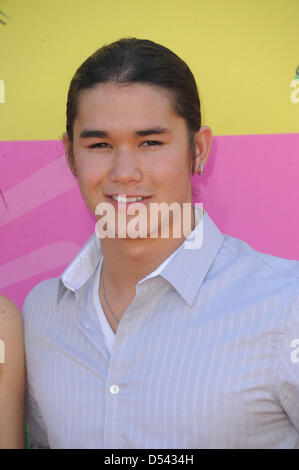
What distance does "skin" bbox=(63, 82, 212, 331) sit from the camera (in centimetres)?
140

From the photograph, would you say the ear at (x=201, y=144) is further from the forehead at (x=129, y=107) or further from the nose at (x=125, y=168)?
the nose at (x=125, y=168)

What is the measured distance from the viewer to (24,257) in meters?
2.02

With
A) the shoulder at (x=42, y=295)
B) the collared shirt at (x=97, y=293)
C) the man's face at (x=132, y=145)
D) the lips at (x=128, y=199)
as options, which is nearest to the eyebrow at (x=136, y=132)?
the man's face at (x=132, y=145)

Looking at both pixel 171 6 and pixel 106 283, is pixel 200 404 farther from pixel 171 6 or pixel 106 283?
pixel 171 6

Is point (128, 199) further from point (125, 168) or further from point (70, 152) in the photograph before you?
point (70, 152)

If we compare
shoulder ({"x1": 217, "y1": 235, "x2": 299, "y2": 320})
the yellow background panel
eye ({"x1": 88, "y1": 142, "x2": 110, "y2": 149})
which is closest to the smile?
eye ({"x1": 88, "y1": 142, "x2": 110, "y2": 149})

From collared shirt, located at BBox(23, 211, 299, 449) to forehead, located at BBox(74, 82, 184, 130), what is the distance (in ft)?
1.01

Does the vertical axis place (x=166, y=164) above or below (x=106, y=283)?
above

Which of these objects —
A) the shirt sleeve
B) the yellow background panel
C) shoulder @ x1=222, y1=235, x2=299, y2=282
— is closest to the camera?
the shirt sleeve

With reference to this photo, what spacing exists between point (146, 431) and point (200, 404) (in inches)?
5.5

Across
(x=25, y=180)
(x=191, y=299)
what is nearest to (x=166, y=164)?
(x=191, y=299)

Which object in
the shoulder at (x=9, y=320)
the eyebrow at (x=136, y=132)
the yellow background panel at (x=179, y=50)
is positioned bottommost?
the shoulder at (x=9, y=320)

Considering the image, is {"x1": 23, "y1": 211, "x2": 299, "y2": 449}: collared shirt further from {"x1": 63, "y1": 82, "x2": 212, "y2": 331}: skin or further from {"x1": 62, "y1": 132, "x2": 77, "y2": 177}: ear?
{"x1": 62, "y1": 132, "x2": 77, "y2": 177}: ear

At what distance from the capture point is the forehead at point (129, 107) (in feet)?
4.59
